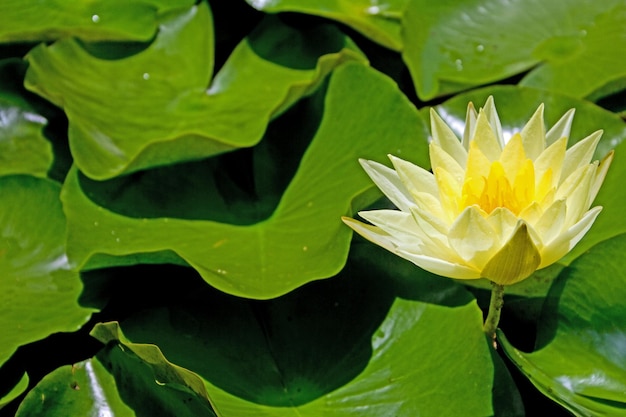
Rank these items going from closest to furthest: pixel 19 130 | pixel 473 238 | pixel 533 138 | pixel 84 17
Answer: pixel 473 238 → pixel 533 138 → pixel 19 130 → pixel 84 17

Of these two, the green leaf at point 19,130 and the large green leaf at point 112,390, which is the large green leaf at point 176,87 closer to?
the green leaf at point 19,130

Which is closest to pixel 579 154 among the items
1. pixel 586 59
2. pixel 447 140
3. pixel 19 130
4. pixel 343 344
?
pixel 447 140

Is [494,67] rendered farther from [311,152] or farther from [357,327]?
[357,327]

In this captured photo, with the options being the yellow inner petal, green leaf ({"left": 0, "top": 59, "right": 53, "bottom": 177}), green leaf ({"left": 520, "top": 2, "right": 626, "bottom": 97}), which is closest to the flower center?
the yellow inner petal

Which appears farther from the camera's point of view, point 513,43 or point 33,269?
point 513,43

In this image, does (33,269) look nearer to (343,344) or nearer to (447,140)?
(343,344)

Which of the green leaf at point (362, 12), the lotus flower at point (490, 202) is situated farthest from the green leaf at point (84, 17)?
the lotus flower at point (490, 202)

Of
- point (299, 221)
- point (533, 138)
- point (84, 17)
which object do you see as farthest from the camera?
point (84, 17)
